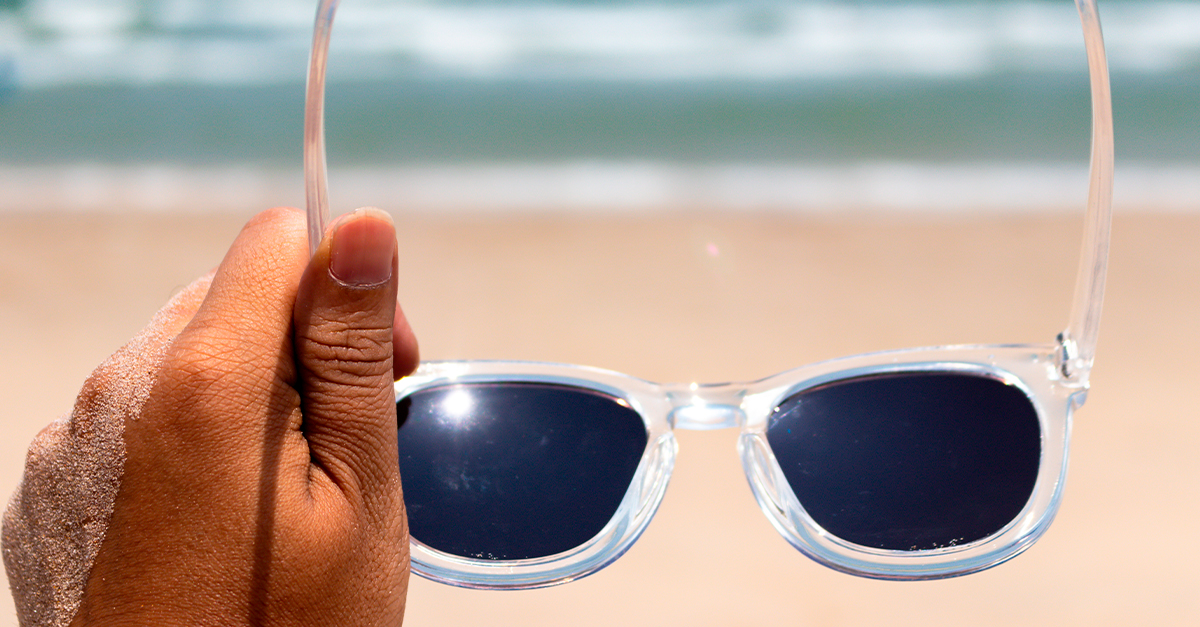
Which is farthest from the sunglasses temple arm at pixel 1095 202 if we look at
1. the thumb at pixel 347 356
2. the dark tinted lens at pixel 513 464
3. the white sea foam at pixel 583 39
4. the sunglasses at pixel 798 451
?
the white sea foam at pixel 583 39

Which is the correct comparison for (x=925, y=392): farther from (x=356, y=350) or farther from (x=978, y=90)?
(x=978, y=90)

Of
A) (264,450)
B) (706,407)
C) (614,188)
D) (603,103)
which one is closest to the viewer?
(264,450)

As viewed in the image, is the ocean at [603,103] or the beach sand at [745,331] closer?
the beach sand at [745,331]

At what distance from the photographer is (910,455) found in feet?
2.93

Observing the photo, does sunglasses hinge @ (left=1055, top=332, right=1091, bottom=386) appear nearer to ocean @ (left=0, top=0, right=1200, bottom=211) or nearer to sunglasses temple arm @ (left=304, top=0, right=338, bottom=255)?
sunglasses temple arm @ (left=304, top=0, right=338, bottom=255)

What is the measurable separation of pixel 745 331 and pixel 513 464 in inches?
38.8

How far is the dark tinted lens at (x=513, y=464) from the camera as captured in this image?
0.84 meters

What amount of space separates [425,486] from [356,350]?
27 cm

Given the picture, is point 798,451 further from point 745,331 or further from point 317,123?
point 745,331

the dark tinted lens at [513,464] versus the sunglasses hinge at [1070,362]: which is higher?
the sunglasses hinge at [1070,362]

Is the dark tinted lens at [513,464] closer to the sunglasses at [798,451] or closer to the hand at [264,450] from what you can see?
the sunglasses at [798,451]

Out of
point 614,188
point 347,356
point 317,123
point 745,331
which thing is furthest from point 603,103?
point 347,356

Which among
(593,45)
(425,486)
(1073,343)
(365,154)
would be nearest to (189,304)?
(425,486)

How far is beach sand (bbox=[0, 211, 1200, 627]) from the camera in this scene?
1.25 m
